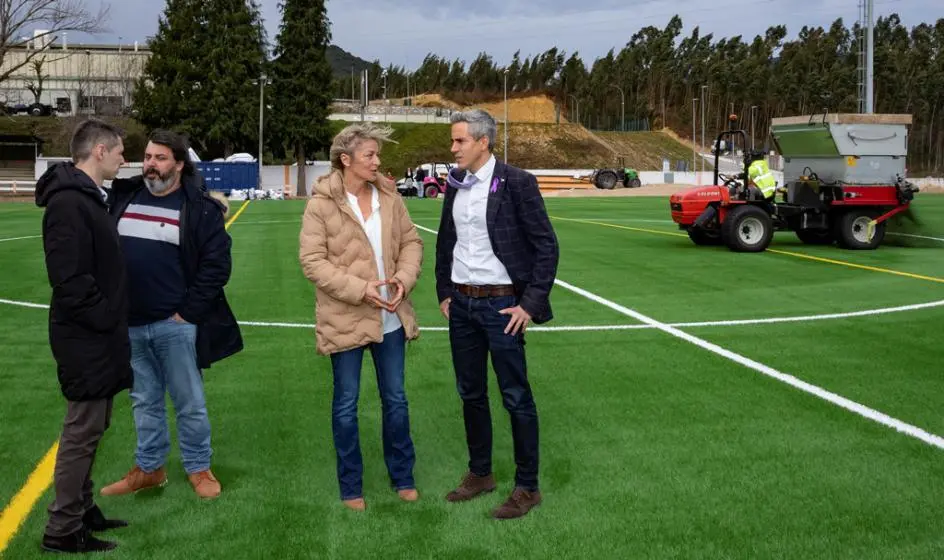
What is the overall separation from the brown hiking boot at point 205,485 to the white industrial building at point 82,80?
87.4 metres

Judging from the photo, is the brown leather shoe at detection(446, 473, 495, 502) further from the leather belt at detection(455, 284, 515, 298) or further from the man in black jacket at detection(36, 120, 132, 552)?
the man in black jacket at detection(36, 120, 132, 552)

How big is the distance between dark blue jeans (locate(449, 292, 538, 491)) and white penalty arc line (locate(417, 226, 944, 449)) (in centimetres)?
265

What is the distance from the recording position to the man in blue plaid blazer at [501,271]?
197 inches

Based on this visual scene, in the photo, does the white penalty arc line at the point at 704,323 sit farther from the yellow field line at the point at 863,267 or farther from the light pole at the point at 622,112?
the light pole at the point at 622,112

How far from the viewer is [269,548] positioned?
4629 millimetres

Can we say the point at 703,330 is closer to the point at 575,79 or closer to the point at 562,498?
the point at 562,498

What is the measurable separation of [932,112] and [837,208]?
126 metres

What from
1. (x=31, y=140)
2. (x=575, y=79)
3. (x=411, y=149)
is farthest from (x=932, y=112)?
(x=31, y=140)

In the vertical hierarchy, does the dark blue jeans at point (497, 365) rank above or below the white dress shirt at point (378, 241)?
below

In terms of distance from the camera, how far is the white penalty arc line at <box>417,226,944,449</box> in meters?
6.46

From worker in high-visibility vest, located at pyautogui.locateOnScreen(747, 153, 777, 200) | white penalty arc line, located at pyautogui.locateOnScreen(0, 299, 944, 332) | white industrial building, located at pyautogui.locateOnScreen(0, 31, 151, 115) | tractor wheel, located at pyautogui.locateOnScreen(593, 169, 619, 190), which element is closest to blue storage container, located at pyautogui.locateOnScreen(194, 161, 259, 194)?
tractor wheel, located at pyautogui.locateOnScreen(593, 169, 619, 190)

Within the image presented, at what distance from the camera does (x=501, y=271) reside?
5070 mm

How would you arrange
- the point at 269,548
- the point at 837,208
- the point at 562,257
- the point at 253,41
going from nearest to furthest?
the point at 269,548, the point at 562,257, the point at 837,208, the point at 253,41

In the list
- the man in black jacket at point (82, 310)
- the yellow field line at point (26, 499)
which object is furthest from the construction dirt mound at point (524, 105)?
the man in black jacket at point (82, 310)
